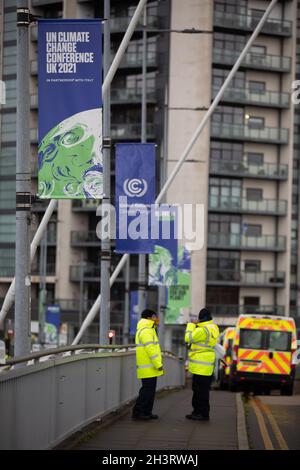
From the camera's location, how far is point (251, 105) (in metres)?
82.3

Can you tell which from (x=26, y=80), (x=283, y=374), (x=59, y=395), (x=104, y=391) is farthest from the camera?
(x=283, y=374)

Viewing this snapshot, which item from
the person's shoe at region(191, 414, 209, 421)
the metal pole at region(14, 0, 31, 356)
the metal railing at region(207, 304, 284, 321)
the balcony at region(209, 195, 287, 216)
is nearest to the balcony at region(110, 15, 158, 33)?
the balcony at region(209, 195, 287, 216)

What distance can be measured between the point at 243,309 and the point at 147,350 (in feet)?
217

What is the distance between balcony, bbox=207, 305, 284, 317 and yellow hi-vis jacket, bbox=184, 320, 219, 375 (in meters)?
63.4

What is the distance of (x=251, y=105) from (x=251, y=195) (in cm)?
665

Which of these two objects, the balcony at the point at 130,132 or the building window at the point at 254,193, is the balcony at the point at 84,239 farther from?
the building window at the point at 254,193

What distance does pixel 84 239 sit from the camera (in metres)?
82.6

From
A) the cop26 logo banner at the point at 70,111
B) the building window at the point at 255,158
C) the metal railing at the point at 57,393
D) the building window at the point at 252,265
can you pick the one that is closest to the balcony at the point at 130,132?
the building window at the point at 255,158

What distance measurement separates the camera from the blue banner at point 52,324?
63.1 m

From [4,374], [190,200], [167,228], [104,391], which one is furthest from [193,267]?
[4,374]

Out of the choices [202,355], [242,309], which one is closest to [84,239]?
[242,309]

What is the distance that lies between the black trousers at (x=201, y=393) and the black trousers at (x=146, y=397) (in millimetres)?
654

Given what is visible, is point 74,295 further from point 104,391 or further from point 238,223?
point 104,391

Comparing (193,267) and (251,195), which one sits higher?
(251,195)
